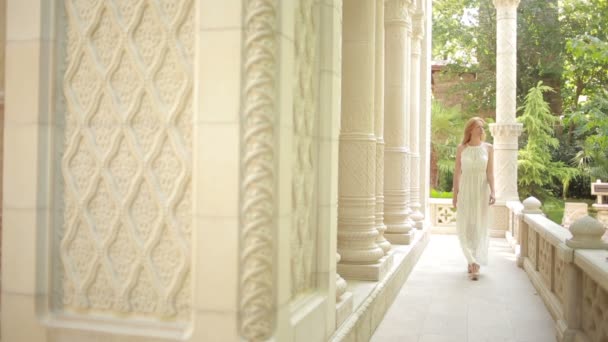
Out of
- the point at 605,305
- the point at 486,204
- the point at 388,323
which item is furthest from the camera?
the point at 486,204

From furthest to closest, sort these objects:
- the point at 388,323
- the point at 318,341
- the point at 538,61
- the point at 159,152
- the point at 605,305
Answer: the point at 538,61 < the point at 388,323 < the point at 605,305 < the point at 318,341 < the point at 159,152

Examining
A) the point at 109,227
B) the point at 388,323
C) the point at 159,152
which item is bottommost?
the point at 388,323

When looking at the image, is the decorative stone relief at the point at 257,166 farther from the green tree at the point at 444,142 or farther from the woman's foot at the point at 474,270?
the green tree at the point at 444,142

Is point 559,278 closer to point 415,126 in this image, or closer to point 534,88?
point 415,126

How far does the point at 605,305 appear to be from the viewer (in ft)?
12.9

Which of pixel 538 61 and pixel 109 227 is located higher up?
pixel 538 61

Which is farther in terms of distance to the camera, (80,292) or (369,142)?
(369,142)

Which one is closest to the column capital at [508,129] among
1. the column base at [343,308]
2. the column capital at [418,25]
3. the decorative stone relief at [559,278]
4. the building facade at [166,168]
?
the column capital at [418,25]

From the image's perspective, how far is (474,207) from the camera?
7637mm

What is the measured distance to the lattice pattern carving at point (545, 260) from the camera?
19.9 feet

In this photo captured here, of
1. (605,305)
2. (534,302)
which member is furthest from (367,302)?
(534,302)

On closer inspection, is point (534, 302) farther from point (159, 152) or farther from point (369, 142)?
point (159, 152)

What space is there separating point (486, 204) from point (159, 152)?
18.9 ft

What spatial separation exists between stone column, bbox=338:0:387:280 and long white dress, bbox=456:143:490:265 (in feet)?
7.82
